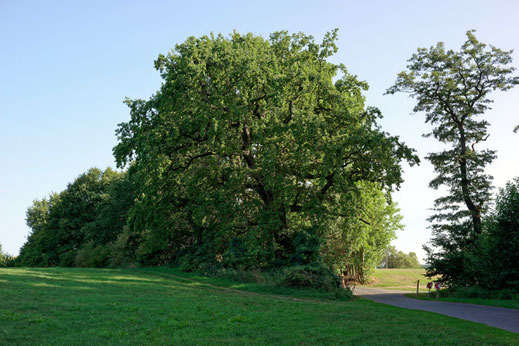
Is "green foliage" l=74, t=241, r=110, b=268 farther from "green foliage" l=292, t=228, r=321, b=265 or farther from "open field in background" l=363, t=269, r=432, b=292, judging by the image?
"open field in background" l=363, t=269, r=432, b=292

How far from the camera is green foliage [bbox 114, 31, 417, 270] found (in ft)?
83.9

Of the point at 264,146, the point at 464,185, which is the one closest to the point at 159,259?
the point at 264,146

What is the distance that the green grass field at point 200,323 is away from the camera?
9.18m

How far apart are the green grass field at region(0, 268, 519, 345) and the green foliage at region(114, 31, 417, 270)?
10488 millimetres

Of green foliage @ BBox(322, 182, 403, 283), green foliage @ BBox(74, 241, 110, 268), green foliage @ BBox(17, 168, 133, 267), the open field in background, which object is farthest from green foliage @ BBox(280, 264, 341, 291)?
green foliage @ BBox(17, 168, 133, 267)

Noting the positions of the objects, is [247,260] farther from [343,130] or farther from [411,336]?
[411,336]

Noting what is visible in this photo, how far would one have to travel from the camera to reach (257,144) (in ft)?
97.7

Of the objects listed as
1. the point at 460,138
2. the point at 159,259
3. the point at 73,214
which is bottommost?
the point at 159,259

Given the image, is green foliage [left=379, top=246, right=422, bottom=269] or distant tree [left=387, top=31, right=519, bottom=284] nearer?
distant tree [left=387, top=31, right=519, bottom=284]

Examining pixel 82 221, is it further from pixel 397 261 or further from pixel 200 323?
pixel 397 261

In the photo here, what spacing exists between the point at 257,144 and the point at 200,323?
2001cm

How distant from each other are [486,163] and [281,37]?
56.4 feet

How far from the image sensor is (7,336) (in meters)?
8.73

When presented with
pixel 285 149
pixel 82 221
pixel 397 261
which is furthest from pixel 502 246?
pixel 397 261
